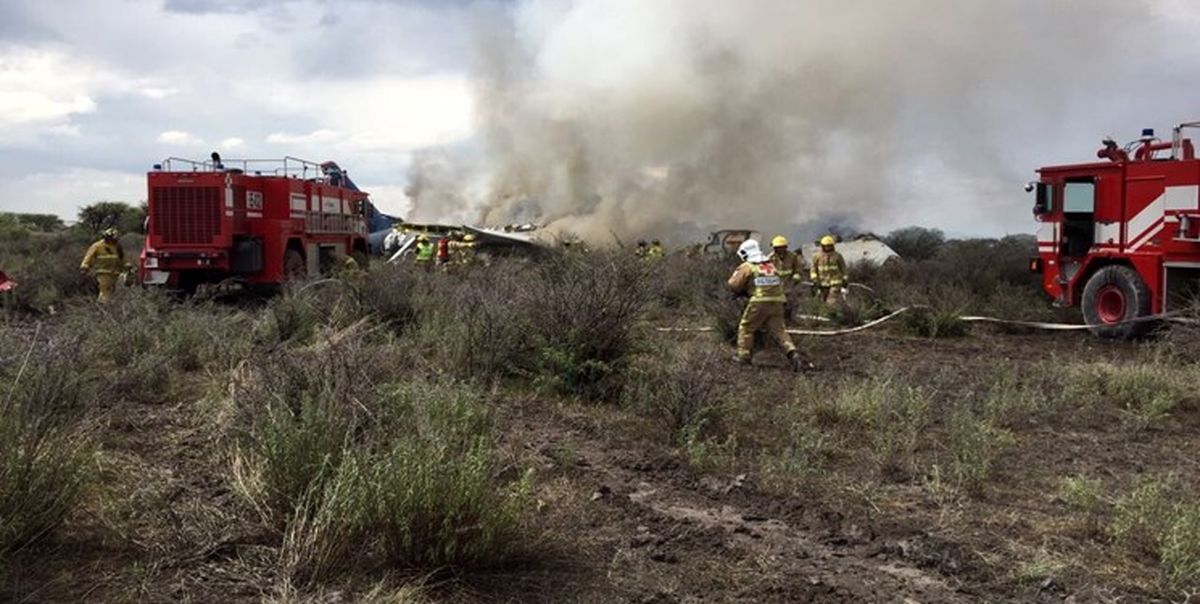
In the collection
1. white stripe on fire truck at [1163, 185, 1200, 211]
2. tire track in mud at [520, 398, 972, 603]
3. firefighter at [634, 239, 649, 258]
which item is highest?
white stripe on fire truck at [1163, 185, 1200, 211]

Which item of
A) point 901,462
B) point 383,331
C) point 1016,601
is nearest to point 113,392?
point 383,331

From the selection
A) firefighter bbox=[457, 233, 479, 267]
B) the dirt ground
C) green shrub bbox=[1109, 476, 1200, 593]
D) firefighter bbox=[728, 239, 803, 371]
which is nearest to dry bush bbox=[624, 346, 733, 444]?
the dirt ground

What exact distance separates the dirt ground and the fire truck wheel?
30.3 ft

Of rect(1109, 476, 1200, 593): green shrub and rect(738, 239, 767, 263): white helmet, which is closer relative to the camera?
rect(1109, 476, 1200, 593): green shrub

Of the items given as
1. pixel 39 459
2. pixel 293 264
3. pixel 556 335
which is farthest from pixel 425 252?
pixel 39 459

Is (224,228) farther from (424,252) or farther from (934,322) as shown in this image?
(934,322)

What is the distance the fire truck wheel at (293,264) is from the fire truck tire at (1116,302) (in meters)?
12.1

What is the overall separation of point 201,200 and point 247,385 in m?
10.4

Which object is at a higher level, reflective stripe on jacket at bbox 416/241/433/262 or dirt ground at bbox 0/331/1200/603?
reflective stripe on jacket at bbox 416/241/433/262

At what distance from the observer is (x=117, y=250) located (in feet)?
47.5

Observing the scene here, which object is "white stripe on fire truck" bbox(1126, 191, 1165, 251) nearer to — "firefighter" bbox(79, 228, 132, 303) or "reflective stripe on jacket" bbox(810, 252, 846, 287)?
→ "reflective stripe on jacket" bbox(810, 252, 846, 287)

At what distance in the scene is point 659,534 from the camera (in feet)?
14.2

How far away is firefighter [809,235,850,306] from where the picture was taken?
575 inches

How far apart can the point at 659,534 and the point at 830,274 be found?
11003mm
